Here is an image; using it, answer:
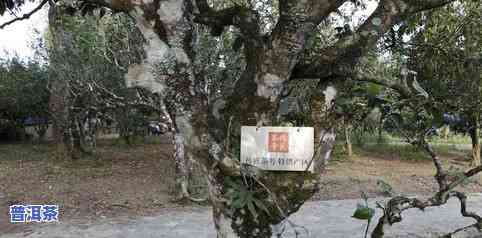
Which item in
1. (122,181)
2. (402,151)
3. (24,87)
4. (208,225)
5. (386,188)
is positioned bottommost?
(208,225)

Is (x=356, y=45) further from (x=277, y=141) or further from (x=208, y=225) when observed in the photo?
(x=208, y=225)

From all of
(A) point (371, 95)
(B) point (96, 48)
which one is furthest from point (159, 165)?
(A) point (371, 95)

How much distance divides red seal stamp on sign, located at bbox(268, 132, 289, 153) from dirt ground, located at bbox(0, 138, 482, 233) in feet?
14.2

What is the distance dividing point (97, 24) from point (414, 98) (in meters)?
6.93

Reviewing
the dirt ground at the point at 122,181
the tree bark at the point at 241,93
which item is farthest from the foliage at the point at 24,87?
the tree bark at the point at 241,93

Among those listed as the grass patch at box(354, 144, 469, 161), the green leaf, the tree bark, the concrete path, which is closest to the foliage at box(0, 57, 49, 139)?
the concrete path

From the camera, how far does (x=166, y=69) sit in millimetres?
1923

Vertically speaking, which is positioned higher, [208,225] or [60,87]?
[60,87]

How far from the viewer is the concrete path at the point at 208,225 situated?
5.02m

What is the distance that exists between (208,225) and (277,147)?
370 cm

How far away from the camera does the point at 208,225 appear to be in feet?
17.9

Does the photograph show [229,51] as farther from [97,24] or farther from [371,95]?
[371,95]

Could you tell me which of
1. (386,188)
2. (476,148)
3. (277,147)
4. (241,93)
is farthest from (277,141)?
(476,148)

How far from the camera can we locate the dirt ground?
668 centimetres
